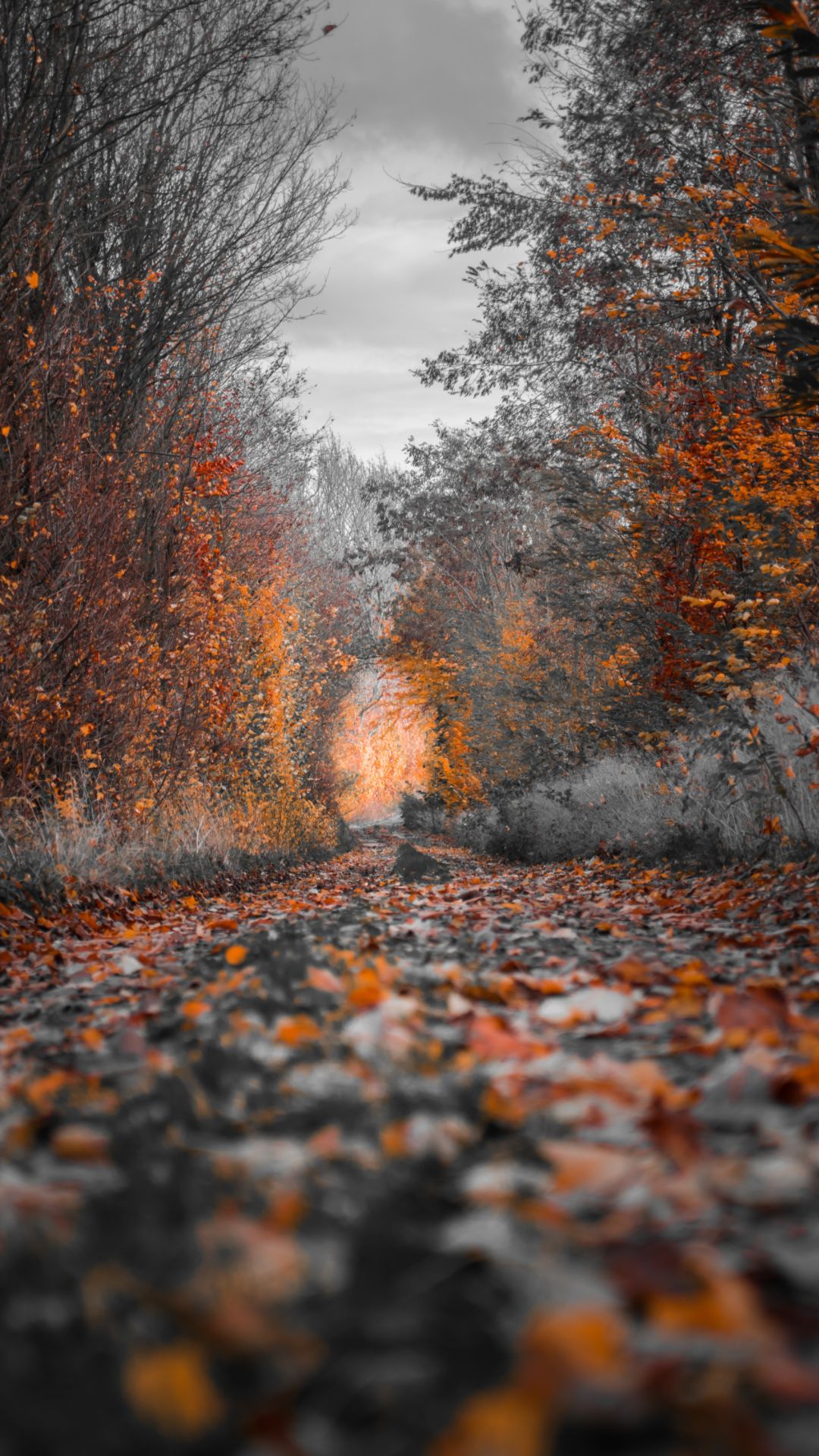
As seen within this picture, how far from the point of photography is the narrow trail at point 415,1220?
99 cm

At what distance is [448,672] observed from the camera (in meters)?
25.3

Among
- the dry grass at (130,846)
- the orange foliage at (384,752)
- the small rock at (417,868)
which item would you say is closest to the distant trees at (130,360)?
the dry grass at (130,846)

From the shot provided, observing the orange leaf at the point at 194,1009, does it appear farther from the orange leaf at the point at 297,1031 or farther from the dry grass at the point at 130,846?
the dry grass at the point at 130,846

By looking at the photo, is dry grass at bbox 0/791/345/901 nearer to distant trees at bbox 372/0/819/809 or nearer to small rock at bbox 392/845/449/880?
small rock at bbox 392/845/449/880

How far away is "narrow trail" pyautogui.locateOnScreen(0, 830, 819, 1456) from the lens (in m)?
0.99

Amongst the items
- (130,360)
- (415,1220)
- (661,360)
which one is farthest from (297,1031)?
(661,360)

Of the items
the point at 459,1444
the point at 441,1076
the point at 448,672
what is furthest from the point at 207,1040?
the point at 448,672

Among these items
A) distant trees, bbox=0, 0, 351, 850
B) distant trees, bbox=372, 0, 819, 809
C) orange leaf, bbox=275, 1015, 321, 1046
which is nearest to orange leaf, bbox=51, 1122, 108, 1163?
orange leaf, bbox=275, 1015, 321, 1046

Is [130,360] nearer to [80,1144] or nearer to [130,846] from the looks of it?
[130,846]

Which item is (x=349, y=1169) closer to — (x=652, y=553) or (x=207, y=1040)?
(x=207, y=1040)

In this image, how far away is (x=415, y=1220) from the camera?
1451 millimetres

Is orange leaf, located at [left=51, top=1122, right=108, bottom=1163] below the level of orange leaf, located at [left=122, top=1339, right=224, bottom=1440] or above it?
below

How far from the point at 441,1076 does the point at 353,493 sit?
48216 millimetres

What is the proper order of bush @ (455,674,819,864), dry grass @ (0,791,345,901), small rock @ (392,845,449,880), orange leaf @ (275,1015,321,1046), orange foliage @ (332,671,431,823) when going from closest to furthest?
orange leaf @ (275,1015,321,1046), dry grass @ (0,791,345,901), bush @ (455,674,819,864), small rock @ (392,845,449,880), orange foliage @ (332,671,431,823)
